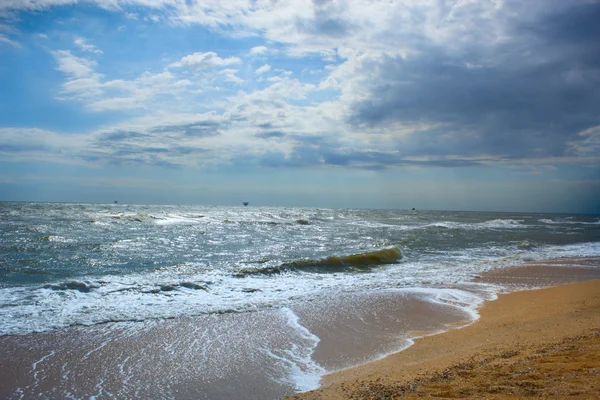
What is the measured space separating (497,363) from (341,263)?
10297 millimetres

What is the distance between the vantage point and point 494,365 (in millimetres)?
4109

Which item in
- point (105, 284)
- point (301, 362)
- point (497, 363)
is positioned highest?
point (497, 363)

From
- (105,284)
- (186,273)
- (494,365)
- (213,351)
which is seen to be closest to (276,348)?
(213,351)

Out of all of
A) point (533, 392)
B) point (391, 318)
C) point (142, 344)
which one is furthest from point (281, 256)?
point (533, 392)

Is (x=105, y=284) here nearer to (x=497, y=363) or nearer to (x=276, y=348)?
(x=276, y=348)

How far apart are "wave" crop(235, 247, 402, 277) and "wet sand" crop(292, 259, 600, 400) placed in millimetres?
Result: 6663

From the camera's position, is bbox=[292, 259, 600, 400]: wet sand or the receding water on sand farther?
the receding water on sand

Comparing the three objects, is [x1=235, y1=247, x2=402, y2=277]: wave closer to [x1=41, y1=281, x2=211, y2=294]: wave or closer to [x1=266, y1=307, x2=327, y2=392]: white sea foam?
[x1=41, y1=281, x2=211, y2=294]: wave

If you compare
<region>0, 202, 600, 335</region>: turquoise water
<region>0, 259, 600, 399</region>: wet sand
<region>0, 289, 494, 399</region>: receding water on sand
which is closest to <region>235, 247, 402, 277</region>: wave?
<region>0, 202, 600, 335</region>: turquoise water

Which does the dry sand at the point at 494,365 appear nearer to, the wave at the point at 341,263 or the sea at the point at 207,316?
the sea at the point at 207,316

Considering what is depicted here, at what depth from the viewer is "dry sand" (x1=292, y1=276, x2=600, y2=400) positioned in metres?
3.40

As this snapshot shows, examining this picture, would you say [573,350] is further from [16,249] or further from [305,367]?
[16,249]

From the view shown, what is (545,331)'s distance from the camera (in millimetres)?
5672

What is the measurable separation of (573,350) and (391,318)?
3.17 meters
